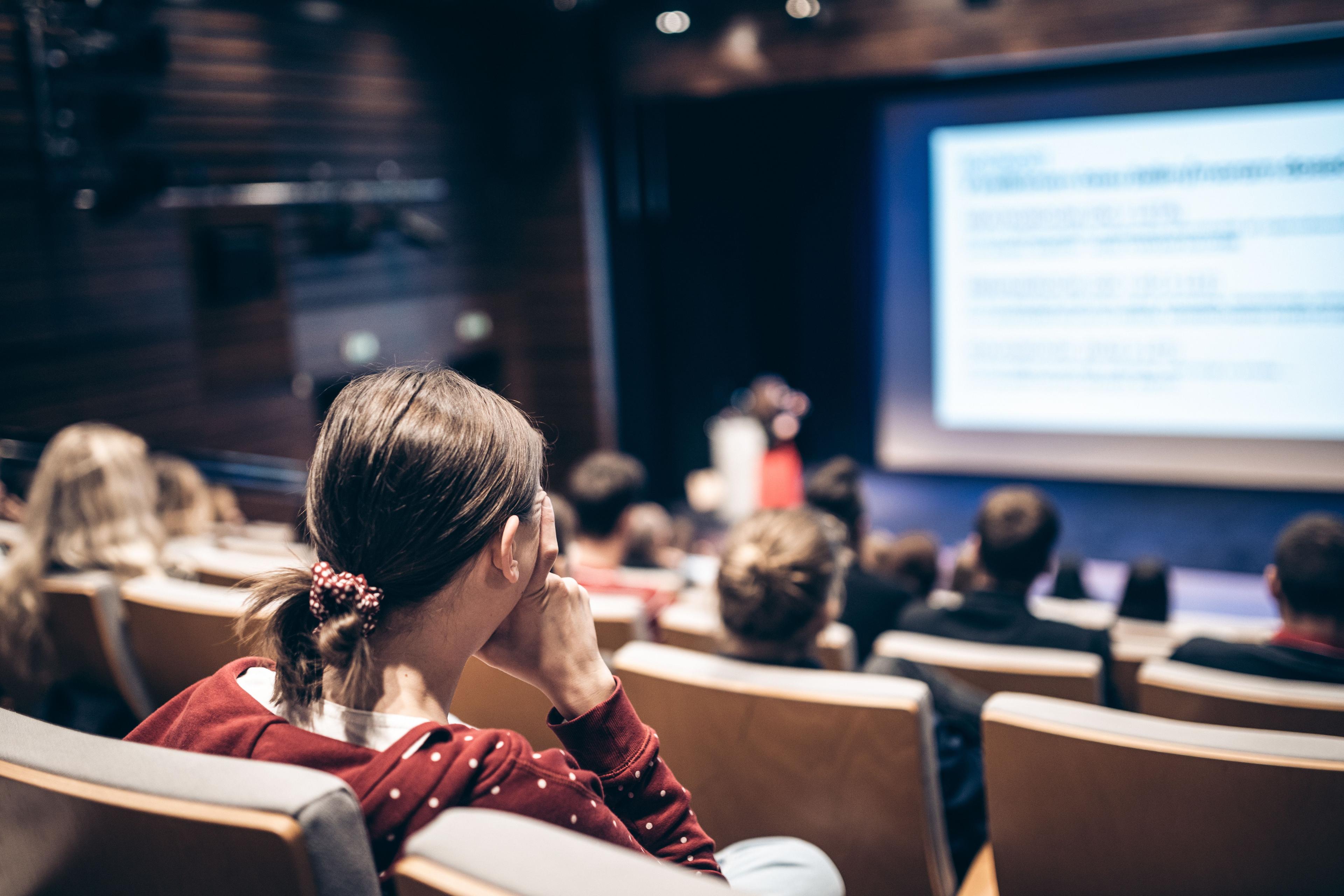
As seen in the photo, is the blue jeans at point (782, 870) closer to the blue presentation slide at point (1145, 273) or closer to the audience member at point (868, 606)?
the audience member at point (868, 606)

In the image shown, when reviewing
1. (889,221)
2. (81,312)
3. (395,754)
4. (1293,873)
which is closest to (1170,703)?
(1293,873)

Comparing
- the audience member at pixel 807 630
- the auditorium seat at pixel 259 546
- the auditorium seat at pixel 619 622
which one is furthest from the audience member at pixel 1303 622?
the auditorium seat at pixel 259 546

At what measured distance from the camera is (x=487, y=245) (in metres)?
6.88

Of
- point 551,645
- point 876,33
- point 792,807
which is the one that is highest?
point 876,33

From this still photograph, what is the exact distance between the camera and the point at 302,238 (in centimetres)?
556

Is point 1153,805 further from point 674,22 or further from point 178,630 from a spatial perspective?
point 674,22

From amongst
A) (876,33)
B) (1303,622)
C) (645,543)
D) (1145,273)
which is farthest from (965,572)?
(876,33)

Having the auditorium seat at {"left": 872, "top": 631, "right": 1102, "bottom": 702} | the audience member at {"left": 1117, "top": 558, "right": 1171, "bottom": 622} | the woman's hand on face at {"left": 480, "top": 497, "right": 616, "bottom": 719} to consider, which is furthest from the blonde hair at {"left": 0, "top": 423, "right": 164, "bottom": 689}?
the audience member at {"left": 1117, "top": 558, "right": 1171, "bottom": 622}

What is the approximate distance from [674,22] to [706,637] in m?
5.00

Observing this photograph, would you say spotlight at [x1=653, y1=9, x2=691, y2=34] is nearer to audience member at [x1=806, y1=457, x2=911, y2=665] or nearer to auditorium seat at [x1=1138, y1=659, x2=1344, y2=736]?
audience member at [x1=806, y1=457, x2=911, y2=665]

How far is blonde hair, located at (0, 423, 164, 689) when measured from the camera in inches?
83.6

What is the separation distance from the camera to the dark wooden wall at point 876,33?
488 cm

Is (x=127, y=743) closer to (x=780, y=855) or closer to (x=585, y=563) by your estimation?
(x=780, y=855)

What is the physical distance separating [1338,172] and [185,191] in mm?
5894
